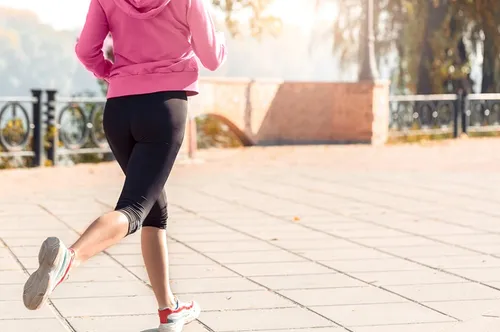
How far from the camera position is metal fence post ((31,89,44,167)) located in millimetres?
15719

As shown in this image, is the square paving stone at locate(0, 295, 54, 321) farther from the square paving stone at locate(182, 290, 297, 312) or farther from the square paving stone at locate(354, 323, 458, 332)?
the square paving stone at locate(354, 323, 458, 332)

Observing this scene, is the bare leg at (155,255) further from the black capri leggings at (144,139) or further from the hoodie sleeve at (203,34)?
the hoodie sleeve at (203,34)

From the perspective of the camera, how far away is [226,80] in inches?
794

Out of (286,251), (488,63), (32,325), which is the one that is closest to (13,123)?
(286,251)

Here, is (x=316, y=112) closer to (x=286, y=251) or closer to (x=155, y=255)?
(x=286, y=251)

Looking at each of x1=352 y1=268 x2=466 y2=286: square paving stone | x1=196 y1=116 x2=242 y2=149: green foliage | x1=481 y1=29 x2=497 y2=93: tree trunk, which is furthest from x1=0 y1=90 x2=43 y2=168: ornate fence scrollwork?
x1=481 y1=29 x2=497 y2=93: tree trunk

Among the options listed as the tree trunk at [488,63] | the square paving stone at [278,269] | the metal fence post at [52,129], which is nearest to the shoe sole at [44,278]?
the square paving stone at [278,269]

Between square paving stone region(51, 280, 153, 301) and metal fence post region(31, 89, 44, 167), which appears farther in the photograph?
metal fence post region(31, 89, 44, 167)

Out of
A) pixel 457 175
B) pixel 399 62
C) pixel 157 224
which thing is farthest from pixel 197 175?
pixel 399 62

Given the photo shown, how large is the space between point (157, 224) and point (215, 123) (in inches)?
655

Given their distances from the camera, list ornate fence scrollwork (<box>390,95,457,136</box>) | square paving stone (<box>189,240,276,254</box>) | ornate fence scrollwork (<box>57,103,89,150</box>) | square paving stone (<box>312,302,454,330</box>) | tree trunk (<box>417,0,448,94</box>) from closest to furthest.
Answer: square paving stone (<box>312,302,454,330</box>) < square paving stone (<box>189,240,276,254</box>) < ornate fence scrollwork (<box>57,103,89,150</box>) < ornate fence scrollwork (<box>390,95,457,136</box>) < tree trunk (<box>417,0,448,94</box>)

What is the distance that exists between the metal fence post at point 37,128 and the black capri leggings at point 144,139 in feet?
36.6

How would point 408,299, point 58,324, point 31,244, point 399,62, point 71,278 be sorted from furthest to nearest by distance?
point 399,62, point 31,244, point 71,278, point 408,299, point 58,324

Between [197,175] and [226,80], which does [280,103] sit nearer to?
[226,80]
